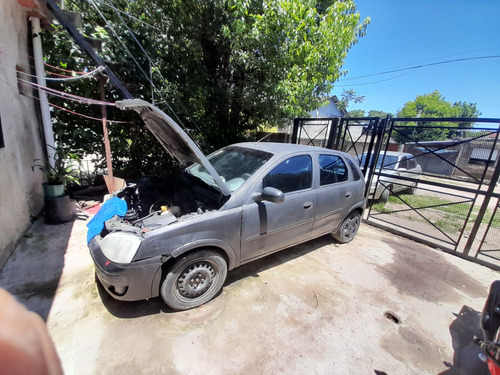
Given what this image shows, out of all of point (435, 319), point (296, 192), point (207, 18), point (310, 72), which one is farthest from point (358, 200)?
point (207, 18)

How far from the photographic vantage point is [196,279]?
2277mm

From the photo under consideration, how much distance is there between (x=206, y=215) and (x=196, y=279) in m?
0.73

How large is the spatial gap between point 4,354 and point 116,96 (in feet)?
19.9

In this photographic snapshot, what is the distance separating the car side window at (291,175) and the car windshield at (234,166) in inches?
8.0

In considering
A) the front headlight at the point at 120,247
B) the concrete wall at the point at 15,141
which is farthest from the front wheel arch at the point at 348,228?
the concrete wall at the point at 15,141

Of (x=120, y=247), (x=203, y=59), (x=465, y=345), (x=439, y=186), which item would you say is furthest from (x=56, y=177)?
(x=439, y=186)

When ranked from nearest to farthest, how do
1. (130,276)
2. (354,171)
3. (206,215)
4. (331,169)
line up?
(130,276) < (206,215) < (331,169) < (354,171)

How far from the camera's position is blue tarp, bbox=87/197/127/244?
2.24 metres

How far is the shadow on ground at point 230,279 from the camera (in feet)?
7.25

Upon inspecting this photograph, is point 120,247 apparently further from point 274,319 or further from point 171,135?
point 274,319

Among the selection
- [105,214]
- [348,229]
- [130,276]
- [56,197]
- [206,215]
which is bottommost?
[348,229]

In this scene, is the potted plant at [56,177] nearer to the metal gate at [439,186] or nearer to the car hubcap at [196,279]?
the car hubcap at [196,279]

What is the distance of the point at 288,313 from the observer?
2.33 meters

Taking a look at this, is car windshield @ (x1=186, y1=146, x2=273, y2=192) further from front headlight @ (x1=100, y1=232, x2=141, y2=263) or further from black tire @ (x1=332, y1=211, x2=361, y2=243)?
black tire @ (x1=332, y1=211, x2=361, y2=243)
